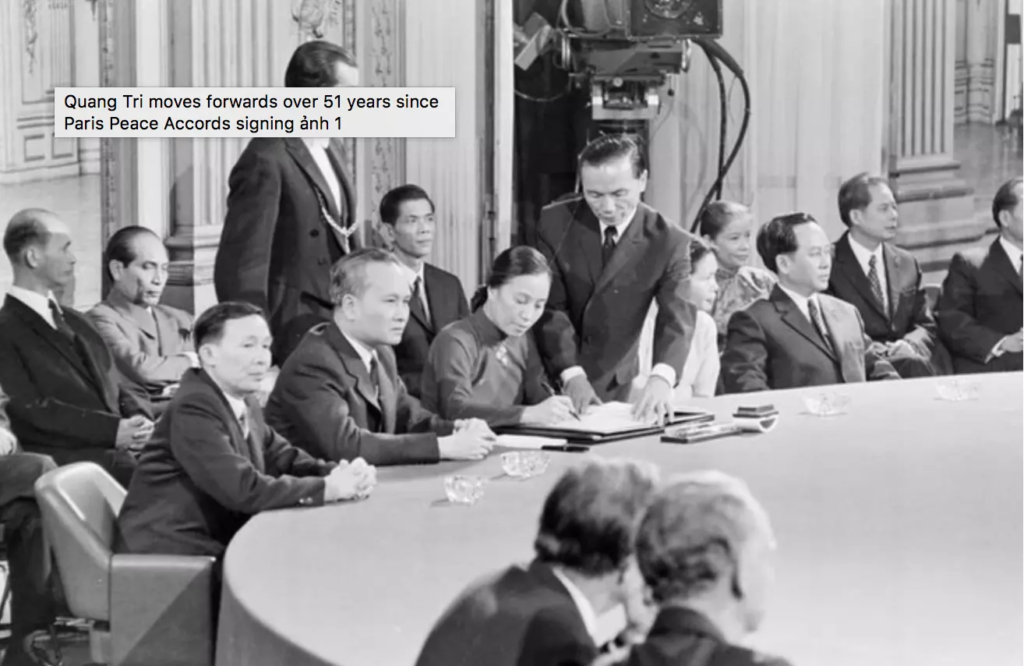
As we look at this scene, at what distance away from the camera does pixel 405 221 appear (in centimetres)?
342

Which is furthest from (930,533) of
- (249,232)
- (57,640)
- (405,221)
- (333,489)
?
(57,640)

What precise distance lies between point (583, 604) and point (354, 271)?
1543 millimetres

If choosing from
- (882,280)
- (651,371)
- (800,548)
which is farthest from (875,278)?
(800,548)

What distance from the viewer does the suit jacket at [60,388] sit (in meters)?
3.37

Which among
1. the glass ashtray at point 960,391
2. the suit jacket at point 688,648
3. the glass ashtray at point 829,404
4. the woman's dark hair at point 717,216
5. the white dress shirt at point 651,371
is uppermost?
the woman's dark hair at point 717,216

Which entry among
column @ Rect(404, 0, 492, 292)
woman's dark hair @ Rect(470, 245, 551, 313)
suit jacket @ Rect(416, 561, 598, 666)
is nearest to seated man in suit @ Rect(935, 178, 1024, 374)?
woman's dark hair @ Rect(470, 245, 551, 313)

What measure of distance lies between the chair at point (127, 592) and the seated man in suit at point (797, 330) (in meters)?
1.38

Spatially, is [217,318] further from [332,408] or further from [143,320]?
[143,320]

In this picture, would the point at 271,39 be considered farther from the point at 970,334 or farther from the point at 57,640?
the point at 970,334

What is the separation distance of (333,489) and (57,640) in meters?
0.89

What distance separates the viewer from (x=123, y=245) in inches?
132

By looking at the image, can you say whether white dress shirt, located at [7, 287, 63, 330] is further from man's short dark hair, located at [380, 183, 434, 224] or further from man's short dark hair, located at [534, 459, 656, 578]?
man's short dark hair, located at [534, 459, 656, 578]

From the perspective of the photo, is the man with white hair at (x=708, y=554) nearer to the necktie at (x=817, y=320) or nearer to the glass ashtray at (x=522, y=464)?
the glass ashtray at (x=522, y=464)

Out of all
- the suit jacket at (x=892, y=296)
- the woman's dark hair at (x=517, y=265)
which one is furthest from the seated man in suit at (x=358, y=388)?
the suit jacket at (x=892, y=296)
